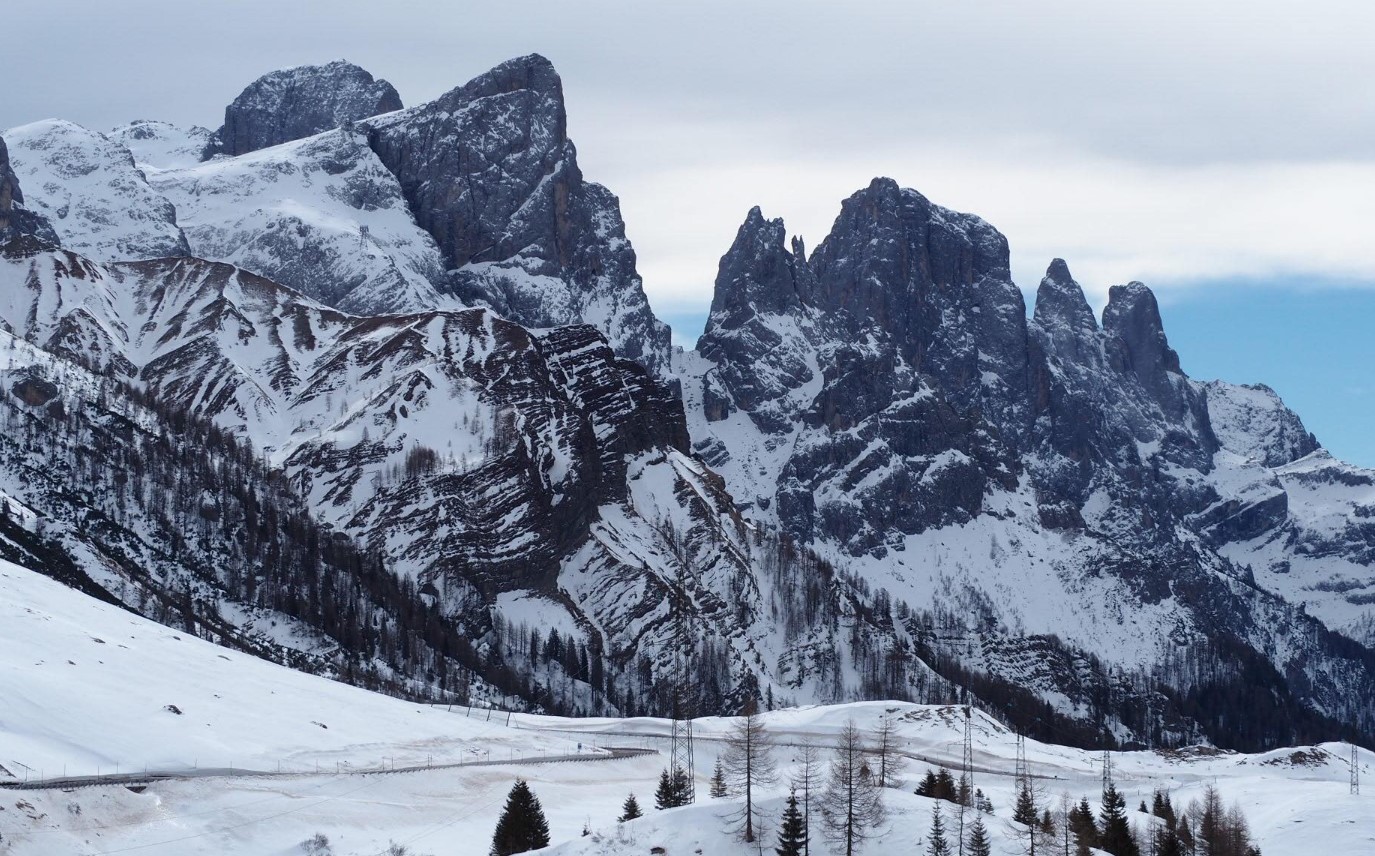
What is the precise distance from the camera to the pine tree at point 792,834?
9456 cm

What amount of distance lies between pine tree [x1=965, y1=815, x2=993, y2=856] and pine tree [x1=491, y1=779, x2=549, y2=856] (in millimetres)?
25075

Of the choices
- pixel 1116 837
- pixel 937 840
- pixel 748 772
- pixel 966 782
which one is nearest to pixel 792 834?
pixel 748 772

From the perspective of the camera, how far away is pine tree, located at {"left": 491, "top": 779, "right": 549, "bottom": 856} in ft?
342

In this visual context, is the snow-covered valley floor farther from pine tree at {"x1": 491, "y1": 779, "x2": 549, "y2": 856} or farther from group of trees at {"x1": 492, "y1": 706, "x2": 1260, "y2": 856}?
pine tree at {"x1": 491, "y1": 779, "x2": 549, "y2": 856}

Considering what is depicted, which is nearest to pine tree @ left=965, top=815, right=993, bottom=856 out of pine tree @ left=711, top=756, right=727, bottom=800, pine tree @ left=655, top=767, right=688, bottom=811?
pine tree @ left=711, top=756, right=727, bottom=800

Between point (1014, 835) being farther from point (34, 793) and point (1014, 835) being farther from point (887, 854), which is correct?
point (34, 793)

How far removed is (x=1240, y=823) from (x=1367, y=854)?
1033 centimetres

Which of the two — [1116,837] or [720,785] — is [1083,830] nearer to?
[1116,837]

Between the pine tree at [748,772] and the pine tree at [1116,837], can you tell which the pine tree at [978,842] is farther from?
the pine tree at [1116,837]

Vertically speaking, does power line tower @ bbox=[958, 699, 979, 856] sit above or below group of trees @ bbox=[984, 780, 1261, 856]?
above

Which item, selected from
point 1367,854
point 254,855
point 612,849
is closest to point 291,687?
point 254,855

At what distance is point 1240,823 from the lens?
143000 mm

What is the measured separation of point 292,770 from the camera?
129 m

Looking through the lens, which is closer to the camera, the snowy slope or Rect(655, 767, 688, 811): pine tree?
Rect(655, 767, 688, 811): pine tree
